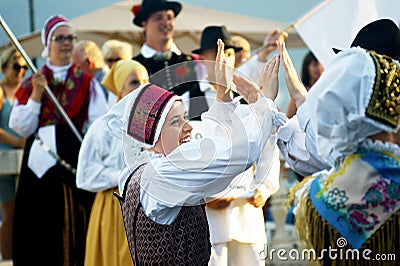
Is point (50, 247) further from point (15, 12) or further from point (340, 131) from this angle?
point (15, 12)

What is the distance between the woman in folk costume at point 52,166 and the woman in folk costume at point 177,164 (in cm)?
244

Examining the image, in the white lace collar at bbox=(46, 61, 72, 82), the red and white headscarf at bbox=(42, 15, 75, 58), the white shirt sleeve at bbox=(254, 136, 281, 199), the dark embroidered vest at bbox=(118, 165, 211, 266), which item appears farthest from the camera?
the red and white headscarf at bbox=(42, 15, 75, 58)

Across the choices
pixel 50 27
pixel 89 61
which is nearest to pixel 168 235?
pixel 50 27

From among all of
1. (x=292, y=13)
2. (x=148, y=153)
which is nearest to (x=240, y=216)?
(x=148, y=153)

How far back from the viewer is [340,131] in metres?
3.03

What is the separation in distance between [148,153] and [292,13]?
6.26 meters

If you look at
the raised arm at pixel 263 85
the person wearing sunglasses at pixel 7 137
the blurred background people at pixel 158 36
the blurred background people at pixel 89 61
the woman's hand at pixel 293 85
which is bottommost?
the person wearing sunglasses at pixel 7 137

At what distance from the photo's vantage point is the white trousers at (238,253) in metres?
5.20

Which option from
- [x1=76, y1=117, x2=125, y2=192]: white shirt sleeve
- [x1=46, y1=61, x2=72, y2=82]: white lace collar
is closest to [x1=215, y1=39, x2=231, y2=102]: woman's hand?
[x1=76, y1=117, x2=125, y2=192]: white shirt sleeve

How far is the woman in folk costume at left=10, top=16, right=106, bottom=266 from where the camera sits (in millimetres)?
6297

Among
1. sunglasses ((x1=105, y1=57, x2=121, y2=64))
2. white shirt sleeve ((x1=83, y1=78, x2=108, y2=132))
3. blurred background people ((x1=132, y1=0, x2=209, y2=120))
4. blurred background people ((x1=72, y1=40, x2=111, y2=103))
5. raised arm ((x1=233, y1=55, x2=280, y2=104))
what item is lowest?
blurred background people ((x1=72, y1=40, x2=111, y2=103))

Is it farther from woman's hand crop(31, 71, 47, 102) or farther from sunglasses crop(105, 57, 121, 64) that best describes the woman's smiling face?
sunglasses crop(105, 57, 121, 64)

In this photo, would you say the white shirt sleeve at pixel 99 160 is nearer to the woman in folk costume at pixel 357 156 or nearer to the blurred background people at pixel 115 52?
the blurred background people at pixel 115 52

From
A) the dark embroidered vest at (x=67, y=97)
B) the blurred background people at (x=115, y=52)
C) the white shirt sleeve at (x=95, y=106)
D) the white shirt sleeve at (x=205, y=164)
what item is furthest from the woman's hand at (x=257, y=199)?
the blurred background people at (x=115, y=52)
